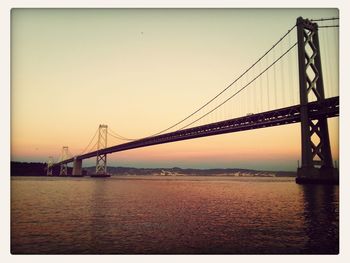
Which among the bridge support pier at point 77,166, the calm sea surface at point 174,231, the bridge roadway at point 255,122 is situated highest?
the bridge roadway at point 255,122

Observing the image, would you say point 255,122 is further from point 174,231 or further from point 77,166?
point 77,166

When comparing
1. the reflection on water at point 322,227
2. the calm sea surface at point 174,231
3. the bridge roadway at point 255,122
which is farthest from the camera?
the bridge roadway at point 255,122

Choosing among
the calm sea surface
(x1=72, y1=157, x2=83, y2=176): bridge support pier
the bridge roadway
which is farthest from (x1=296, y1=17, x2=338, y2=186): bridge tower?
(x1=72, y1=157, x2=83, y2=176): bridge support pier

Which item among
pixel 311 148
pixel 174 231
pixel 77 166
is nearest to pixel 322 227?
pixel 174 231

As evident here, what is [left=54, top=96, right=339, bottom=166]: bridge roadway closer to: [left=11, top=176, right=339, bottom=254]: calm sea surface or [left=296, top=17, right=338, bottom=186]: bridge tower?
[left=296, top=17, right=338, bottom=186]: bridge tower

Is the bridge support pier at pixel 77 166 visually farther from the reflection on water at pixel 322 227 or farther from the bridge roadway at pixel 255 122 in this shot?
the reflection on water at pixel 322 227

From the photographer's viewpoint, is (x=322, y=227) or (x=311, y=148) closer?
(x=322, y=227)

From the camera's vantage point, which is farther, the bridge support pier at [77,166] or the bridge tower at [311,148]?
the bridge support pier at [77,166]

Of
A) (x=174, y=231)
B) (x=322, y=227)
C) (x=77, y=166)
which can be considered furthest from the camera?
(x=77, y=166)

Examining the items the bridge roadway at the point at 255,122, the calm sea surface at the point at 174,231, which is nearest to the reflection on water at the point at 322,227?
the calm sea surface at the point at 174,231

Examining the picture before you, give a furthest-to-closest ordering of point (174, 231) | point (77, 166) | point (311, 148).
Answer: point (77, 166) < point (311, 148) < point (174, 231)
